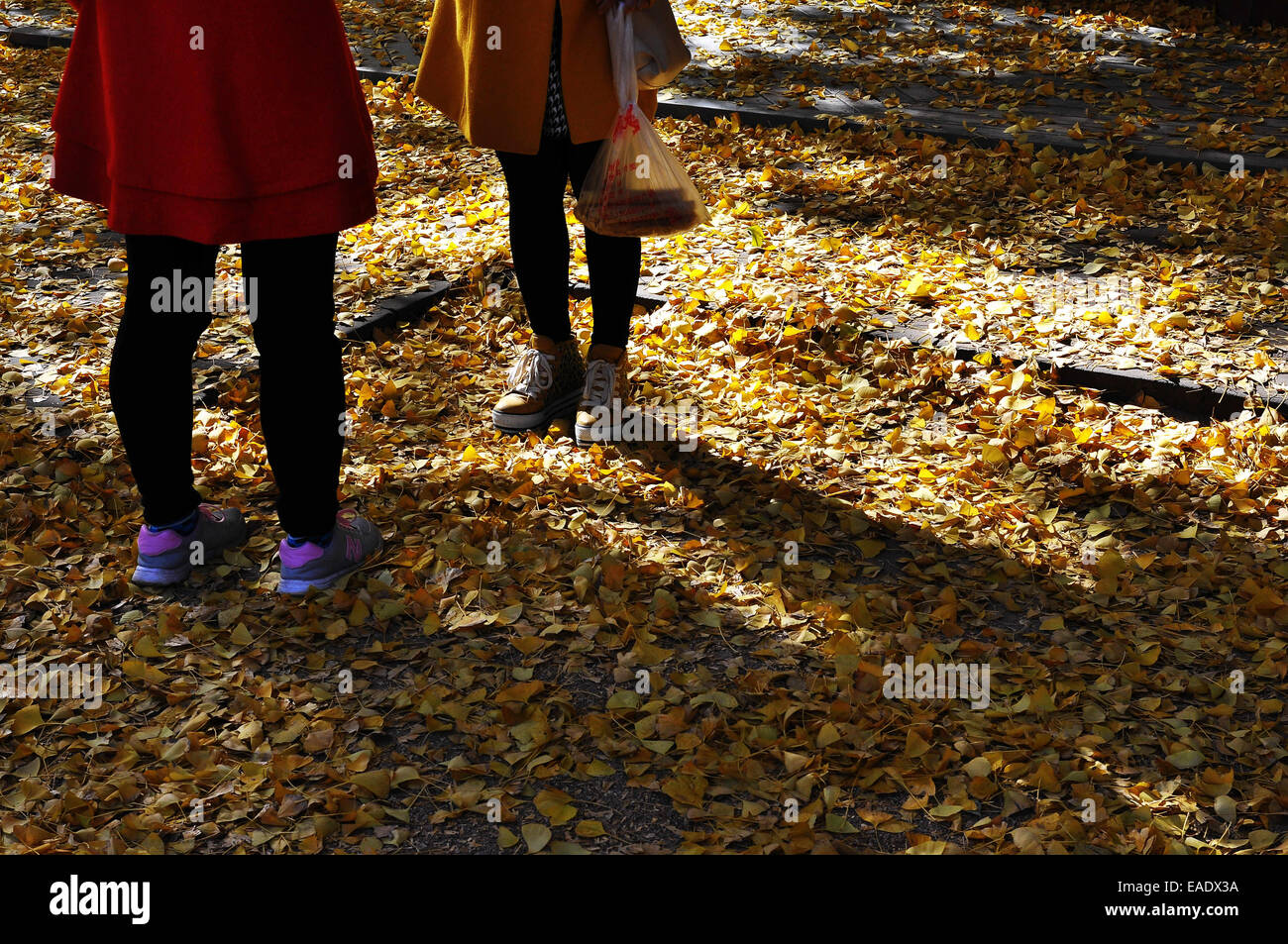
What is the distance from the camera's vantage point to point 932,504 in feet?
11.2

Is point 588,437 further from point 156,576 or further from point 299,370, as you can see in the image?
point 156,576

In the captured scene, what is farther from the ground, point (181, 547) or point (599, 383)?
point (599, 383)

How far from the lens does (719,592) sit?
3.03m

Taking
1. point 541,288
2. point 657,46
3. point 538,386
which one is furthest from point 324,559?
point 657,46

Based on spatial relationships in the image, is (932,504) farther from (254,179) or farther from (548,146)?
(254,179)

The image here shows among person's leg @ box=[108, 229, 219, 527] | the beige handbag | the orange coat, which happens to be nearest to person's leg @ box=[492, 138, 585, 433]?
the orange coat

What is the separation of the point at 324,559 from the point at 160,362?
25.6 inches

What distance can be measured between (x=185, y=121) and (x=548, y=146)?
4.17ft

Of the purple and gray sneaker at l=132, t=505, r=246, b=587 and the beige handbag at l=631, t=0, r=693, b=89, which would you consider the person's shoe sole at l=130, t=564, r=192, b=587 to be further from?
the beige handbag at l=631, t=0, r=693, b=89

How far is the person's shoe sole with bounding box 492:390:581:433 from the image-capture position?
377cm

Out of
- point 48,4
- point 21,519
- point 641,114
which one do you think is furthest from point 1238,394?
point 48,4

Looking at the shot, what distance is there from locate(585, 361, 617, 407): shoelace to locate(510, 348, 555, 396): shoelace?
0.15 meters

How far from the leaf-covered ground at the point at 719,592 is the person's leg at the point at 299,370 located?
0.31 metres

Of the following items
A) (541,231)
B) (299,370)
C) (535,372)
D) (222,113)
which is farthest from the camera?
(535,372)
